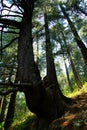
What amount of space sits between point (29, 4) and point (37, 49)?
46.4 feet

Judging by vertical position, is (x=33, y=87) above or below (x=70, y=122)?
above

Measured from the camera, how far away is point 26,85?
20.2ft

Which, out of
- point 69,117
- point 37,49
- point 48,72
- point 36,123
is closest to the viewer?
point 69,117

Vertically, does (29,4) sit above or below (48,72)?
above

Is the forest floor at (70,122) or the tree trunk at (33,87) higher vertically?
the tree trunk at (33,87)

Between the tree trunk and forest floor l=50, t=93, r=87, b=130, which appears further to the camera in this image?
the tree trunk

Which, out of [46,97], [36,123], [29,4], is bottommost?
[36,123]

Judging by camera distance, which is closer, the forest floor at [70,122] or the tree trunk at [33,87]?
the forest floor at [70,122]

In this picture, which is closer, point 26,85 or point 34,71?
point 26,85

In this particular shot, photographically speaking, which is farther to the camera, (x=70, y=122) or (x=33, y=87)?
(x=70, y=122)

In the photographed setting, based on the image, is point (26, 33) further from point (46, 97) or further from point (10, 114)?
point (10, 114)

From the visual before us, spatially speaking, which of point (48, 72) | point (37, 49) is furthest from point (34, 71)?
point (37, 49)

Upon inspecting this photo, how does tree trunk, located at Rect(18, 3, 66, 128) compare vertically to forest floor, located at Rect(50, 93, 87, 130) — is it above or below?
above

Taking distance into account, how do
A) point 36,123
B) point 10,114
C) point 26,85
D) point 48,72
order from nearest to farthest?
point 26,85, point 36,123, point 48,72, point 10,114
